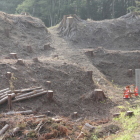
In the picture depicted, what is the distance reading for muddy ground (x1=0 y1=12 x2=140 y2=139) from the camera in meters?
10.8

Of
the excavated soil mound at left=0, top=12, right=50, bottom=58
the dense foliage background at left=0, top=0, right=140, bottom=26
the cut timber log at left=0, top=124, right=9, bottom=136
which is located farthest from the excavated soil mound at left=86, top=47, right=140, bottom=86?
the dense foliage background at left=0, top=0, right=140, bottom=26

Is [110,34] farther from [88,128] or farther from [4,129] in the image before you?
[4,129]

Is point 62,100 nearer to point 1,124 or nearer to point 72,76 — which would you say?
point 72,76

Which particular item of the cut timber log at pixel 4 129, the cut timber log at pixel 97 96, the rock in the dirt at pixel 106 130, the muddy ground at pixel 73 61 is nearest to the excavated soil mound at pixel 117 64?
the muddy ground at pixel 73 61

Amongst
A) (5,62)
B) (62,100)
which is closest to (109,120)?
(62,100)

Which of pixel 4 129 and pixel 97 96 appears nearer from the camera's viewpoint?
pixel 4 129

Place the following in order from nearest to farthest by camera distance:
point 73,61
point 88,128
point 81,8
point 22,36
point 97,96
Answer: point 88,128, point 97,96, point 73,61, point 22,36, point 81,8

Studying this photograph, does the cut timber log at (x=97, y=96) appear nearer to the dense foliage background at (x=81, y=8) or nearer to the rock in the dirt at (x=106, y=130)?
the rock in the dirt at (x=106, y=130)

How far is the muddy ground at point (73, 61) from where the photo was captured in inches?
424

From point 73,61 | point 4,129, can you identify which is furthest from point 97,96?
point 73,61

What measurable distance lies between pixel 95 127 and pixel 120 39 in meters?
17.7

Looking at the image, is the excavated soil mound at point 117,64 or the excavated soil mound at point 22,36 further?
the excavated soil mound at point 22,36

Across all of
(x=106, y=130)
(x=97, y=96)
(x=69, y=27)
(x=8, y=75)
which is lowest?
(x=106, y=130)

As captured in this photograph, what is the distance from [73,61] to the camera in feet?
58.9
